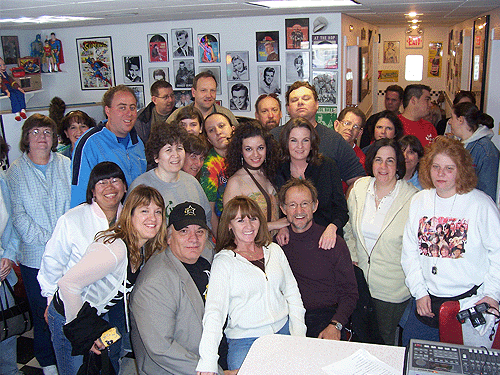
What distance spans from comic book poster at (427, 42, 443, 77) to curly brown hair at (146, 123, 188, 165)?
11.4 meters

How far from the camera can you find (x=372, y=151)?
309cm

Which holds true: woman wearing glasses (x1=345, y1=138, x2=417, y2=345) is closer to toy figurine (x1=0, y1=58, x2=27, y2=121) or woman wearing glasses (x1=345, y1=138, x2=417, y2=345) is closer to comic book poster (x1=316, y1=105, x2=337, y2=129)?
comic book poster (x1=316, y1=105, x2=337, y2=129)

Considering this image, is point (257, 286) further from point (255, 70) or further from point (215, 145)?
point (255, 70)

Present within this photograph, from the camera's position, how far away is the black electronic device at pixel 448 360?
5.27 ft

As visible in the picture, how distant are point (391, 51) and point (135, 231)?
1206cm

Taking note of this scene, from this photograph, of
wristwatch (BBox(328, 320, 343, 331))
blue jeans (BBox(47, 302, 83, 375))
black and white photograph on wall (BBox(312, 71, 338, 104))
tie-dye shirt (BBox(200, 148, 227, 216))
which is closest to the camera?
blue jeans (BBox(47, 302, 83, 375))

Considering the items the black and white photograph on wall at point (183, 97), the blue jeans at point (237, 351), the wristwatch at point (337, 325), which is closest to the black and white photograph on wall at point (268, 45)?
the black and white photograph on wall at point (183, 97)

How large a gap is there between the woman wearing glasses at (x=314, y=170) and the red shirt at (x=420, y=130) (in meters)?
1.94

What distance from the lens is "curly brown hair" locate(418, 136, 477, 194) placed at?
8.57 ft

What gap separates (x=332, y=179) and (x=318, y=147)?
0.25 meters

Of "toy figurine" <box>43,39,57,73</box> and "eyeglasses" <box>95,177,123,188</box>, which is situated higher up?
"toy figurine" <box>43,39,57,73</box>

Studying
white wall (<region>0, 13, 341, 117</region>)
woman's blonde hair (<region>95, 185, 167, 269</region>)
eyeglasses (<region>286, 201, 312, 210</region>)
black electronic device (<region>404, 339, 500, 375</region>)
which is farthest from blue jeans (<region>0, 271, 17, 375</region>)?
white wall (<region>0, 13, 341, 117</region>)

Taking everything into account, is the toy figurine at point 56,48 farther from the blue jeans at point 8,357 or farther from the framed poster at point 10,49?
the blue jeans at point 8,357

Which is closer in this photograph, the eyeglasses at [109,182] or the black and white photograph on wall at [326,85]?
the eyeglasses at [109,182]
